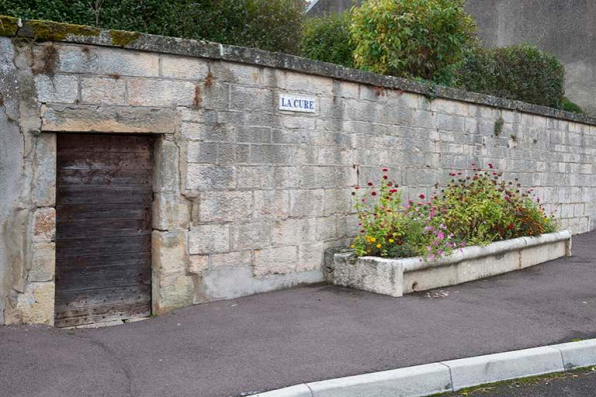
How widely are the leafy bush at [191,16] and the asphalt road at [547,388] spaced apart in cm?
537

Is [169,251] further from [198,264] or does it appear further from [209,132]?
[209,132]

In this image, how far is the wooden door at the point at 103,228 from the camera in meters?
4.93

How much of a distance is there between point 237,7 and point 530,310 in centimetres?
513

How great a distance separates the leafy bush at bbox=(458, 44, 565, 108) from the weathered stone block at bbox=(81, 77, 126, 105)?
333 inches

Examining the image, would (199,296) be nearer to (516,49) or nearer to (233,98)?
(233,98)

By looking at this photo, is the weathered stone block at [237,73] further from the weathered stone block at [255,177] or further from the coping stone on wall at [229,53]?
the weathered stone block at [255,177]

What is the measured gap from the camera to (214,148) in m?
5.45

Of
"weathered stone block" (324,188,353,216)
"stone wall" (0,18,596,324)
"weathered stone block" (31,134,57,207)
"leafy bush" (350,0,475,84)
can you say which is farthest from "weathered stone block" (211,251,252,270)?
"leafy bush" (350,0,475,84)

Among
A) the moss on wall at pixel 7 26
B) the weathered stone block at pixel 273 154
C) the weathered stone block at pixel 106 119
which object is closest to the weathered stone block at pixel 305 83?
the weathered stone block at pixel 273 154

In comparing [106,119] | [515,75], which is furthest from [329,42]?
[106,119]

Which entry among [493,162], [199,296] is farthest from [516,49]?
[199,296]

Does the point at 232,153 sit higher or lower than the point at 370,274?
higher

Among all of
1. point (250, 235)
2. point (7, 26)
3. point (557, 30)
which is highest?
point (557, 30)

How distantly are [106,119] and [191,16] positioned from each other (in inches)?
110
